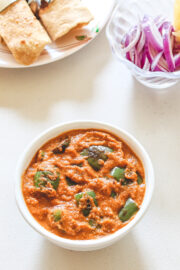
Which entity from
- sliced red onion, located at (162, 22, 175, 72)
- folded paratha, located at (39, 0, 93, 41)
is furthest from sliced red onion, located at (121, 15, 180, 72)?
folded paratha, located at (39, 0, 93, 41)

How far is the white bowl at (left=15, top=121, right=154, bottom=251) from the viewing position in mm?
1229

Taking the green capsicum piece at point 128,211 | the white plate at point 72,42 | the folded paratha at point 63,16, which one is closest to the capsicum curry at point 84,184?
the green capsicum piece at point 128,211

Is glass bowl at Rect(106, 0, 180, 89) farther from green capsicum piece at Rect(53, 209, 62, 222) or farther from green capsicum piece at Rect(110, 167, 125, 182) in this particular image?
green capsicum piece at Rect(53, 209, 62, 222)

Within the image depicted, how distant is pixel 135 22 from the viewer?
1.81 meters

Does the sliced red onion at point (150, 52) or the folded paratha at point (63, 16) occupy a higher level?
the folded paratha at point (63, 16)

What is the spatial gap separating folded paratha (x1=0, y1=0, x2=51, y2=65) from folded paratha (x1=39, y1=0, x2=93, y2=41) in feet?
0.16

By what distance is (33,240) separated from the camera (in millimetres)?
1466

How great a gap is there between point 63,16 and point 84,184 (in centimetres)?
89

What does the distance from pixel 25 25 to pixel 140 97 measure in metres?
0.64

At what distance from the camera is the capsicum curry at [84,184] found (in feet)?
4.18

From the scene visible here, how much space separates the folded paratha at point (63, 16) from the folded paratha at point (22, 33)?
5 cm

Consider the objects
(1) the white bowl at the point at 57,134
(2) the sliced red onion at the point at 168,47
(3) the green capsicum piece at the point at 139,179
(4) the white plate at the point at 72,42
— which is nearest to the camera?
(1) the white bowl at the point at 57,134

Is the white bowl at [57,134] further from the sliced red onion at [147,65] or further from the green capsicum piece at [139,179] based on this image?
the sliced red onion at [147,65]

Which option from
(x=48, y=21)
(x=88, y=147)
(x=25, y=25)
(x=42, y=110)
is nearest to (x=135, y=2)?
(x=48, y=21)
